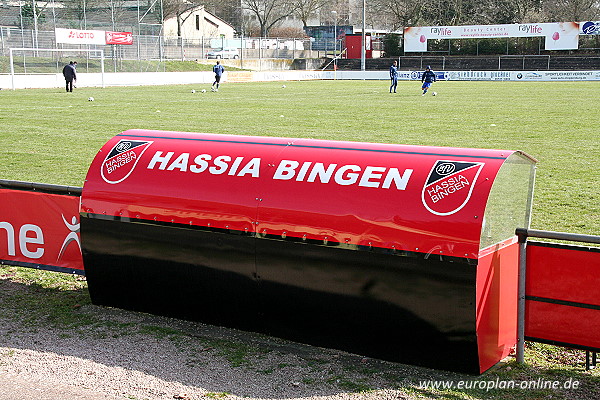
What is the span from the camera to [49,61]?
50.5 meters

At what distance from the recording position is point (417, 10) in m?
92.5

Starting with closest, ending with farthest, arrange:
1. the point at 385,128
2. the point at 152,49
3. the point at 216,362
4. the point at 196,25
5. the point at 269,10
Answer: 1. the point at 216,362
2. the point at 385,128
3. the point at 152,49
4. the point at 196,25
5. the point at 269,10

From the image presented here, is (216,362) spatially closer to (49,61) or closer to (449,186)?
(449,186)

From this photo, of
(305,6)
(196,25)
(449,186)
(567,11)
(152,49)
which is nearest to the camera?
(449,186)

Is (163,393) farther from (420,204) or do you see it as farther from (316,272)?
(420,204)

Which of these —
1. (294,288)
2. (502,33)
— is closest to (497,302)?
(294,288)

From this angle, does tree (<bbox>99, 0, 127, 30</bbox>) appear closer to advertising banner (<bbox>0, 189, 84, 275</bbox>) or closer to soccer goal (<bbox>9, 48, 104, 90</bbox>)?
soccer goal (<bbox>9, 48, 104, 90</bbox>)

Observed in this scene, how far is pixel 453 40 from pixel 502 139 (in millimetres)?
60624

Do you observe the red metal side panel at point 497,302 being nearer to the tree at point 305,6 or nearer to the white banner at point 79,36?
the white banner at point 79,36

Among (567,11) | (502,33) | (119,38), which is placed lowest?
(119,38)

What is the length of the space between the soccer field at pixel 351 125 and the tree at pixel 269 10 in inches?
3099

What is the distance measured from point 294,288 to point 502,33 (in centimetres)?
7336

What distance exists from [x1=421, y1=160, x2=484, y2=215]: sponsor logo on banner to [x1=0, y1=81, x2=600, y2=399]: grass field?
1265 millimetres

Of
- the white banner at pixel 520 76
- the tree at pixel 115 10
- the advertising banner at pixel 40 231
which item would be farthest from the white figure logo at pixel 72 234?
the white banner at pixel 520 76
